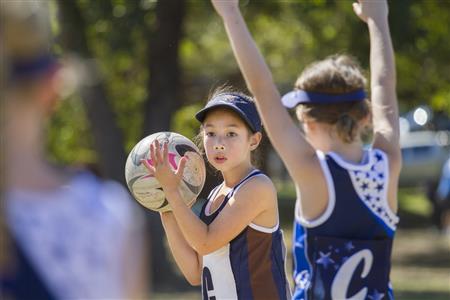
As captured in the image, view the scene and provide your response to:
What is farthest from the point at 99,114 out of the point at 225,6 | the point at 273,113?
the point at 273,113

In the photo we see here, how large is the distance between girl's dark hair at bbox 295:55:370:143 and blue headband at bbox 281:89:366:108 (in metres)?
0.01

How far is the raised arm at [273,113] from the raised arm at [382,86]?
0.39 meters

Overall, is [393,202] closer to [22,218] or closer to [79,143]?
[22,218]

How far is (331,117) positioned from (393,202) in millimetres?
394

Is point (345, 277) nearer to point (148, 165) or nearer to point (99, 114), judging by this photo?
point (148, 165)

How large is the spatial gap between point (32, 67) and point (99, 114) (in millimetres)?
11074

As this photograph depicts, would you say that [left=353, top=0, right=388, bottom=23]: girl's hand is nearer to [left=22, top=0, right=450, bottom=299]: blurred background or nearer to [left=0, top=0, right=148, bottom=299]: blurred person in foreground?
[left=0, top=0, right=148, bottom=299]: blurred person in foreground

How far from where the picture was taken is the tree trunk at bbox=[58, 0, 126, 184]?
12.6 m

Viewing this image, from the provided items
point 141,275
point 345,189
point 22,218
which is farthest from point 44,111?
point 345,189

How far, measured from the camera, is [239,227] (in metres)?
3.83

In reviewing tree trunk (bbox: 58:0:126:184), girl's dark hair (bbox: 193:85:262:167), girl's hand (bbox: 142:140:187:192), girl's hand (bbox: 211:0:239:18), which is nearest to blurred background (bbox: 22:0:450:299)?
tree trunk (bbox: 58:0:126:184)

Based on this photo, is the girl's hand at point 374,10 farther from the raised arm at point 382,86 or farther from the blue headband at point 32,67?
the blue headband at point 32,67

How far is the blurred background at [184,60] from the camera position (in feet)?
41.1

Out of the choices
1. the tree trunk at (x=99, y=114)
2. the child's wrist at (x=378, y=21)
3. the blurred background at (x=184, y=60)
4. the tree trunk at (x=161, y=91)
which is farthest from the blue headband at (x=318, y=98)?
the tree trunk at (x=161, y=91)
